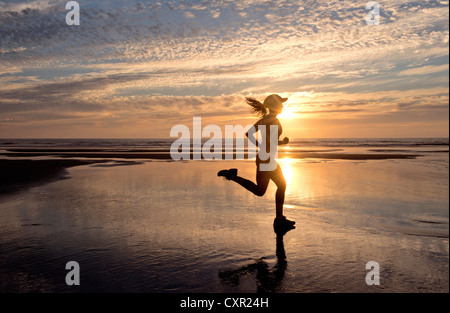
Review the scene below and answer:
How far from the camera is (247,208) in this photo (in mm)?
8719

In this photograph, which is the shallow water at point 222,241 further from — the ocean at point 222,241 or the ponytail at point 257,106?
the ponytail at point 257,106

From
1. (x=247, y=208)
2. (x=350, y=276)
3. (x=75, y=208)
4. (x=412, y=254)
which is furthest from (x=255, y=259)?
(x=75, y=208)

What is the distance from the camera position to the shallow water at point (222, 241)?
434 centimetres

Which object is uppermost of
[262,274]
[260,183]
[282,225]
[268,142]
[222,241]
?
[268,142]

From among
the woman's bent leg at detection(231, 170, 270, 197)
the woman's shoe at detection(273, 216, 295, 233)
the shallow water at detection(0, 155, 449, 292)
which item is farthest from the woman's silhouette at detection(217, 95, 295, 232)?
the shallow water at detection(0, 155, 449, 292)

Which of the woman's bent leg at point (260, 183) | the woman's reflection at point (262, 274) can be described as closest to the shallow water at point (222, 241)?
the woman's reflection at point (262, 274)

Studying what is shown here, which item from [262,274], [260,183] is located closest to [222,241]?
[262,274]

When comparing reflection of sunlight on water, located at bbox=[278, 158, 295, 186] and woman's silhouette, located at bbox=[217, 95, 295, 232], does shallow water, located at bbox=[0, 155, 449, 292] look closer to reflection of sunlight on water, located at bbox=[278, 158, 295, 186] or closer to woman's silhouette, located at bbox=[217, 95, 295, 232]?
woman's silhouette, located at bbox=[217, 95, 295, 232]

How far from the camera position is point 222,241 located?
19.6ft

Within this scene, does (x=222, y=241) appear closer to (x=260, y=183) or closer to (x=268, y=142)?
(x=260, y=183)

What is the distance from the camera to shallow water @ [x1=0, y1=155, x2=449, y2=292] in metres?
4.34

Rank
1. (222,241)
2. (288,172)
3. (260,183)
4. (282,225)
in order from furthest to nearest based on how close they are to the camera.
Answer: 1. (288,172)
2. (260,183)
3. (282,225)
4. (222,241)

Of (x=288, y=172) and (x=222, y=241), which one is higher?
(x=288, y=172)
